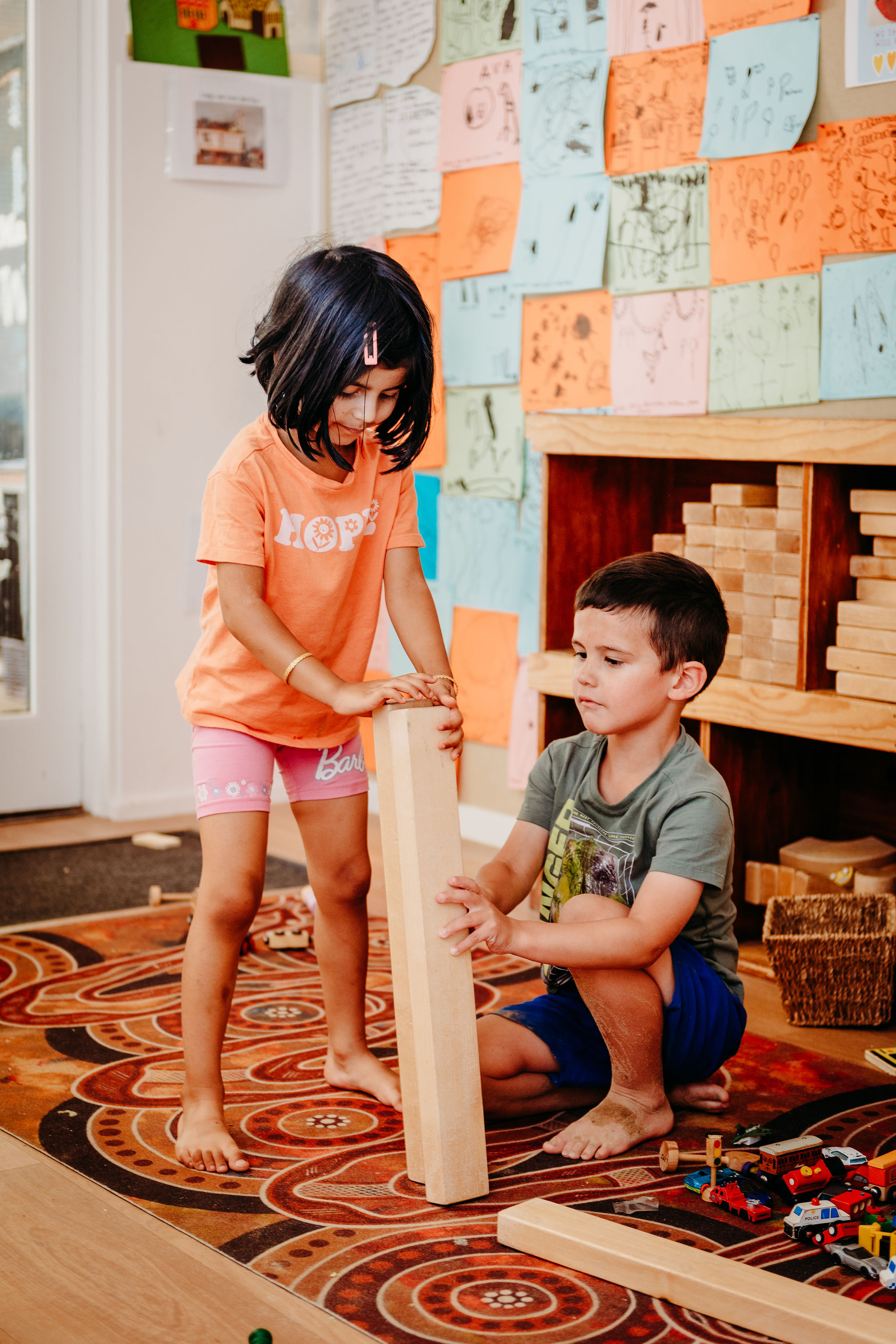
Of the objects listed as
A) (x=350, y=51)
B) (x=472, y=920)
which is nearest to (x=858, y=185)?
(x=472, y=920)

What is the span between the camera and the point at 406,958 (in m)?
1.34

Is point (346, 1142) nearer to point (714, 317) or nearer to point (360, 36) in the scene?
point (714, 317)

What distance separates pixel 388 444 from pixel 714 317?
41.4 inches

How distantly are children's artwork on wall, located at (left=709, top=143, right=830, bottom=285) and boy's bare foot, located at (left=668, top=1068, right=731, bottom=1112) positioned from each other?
1237 millimetres

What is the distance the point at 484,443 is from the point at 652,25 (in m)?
0.80

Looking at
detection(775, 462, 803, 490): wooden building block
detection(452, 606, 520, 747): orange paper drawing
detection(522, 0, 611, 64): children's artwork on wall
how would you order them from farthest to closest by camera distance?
detection(452, 606, 520, 747): orange paper drawing
detection(522, 0, 611, 64): children's artwork on wall
detection(775, 462, 803, 490): wooden building block

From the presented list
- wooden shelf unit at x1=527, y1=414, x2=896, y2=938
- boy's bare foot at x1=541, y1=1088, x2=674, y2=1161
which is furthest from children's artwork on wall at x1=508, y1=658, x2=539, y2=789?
boy's bare foot at x1=541, y1=1088, x2=674, y2=1161

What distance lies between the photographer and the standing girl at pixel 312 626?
1.41 m

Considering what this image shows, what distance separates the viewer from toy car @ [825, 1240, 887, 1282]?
3.94ft

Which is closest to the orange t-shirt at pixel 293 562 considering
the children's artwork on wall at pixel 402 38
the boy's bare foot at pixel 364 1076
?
the boy's bare foot at pixel 364 1076

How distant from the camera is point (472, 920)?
4.33 ft

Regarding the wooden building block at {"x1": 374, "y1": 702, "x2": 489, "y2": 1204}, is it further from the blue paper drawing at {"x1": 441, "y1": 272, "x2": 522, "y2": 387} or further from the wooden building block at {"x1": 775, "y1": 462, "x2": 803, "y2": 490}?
the blue paper drawing at {"x1": 441, "y1": 272, "x2": 522, "y2": 387}

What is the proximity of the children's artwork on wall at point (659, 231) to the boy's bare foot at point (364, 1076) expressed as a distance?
138 cm

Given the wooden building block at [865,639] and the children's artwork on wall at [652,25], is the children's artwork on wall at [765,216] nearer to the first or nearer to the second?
the children's artwork on wall at [652,25]
